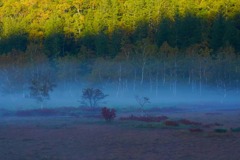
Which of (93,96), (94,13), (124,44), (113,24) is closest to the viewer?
(93,96)

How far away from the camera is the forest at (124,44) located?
6662 centimetres

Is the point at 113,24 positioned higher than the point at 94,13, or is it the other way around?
the point at 94,13

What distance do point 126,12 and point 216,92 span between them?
106 feet

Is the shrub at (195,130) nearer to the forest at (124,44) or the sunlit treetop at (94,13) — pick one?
the forest at (124,44)

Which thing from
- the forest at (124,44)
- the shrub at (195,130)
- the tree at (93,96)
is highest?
the forest at (124,44)

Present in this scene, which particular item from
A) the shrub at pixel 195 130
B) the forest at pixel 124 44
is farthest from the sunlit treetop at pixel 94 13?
the shrub at pixel 195 130

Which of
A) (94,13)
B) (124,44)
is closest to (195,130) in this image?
(124,44)

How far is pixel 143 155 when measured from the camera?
19.9 m

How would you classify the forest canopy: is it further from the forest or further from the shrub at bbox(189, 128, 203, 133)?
the shrub at bbox(189, 128, 203, 133)

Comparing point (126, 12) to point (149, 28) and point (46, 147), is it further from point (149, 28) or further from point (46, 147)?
point (46, 147)

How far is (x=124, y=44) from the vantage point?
7331 cm

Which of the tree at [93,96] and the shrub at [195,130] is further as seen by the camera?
the tree at [93,96]

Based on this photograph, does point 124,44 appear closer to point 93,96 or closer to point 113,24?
point 113,24

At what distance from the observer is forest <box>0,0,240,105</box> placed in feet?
219
